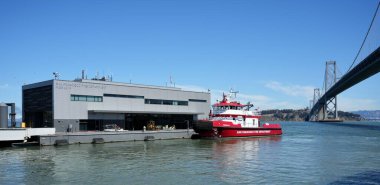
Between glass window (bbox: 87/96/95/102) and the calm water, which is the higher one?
glass window (bbox: 87/96/95/102)

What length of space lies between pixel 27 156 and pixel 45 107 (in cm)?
1947

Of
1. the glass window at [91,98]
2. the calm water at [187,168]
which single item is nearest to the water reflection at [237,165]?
the calm water at [187,168]

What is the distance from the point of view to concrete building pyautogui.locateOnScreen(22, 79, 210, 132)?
164ft

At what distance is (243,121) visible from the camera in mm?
56188

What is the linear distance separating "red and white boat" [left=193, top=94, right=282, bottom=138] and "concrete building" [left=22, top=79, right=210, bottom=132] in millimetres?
10077

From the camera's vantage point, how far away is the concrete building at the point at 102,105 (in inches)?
1971

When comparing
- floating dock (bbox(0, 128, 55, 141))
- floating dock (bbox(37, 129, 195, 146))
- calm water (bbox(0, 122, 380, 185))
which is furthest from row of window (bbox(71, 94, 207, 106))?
calm water (bbox(0, 122, 380, 185))

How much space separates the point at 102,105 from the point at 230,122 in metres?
17.9

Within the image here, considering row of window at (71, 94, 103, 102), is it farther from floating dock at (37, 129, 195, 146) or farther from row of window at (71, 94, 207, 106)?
floating dock at (37, 129, 195, 146)

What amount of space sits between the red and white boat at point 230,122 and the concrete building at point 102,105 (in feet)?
33.1

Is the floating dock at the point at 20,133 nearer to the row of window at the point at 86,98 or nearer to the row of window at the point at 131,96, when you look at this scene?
the row of window at the point at 86,98

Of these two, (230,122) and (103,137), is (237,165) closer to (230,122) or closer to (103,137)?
(103,137)

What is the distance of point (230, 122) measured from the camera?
5316 cm

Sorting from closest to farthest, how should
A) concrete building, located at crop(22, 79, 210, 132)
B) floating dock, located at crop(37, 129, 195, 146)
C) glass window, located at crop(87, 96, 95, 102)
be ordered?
floating dock, located at crop(37, 129, 195, 146) < concrete building, located at crop(22, 79, 210, 132) < glass window, located at crop(87, 96, 95, 102)
